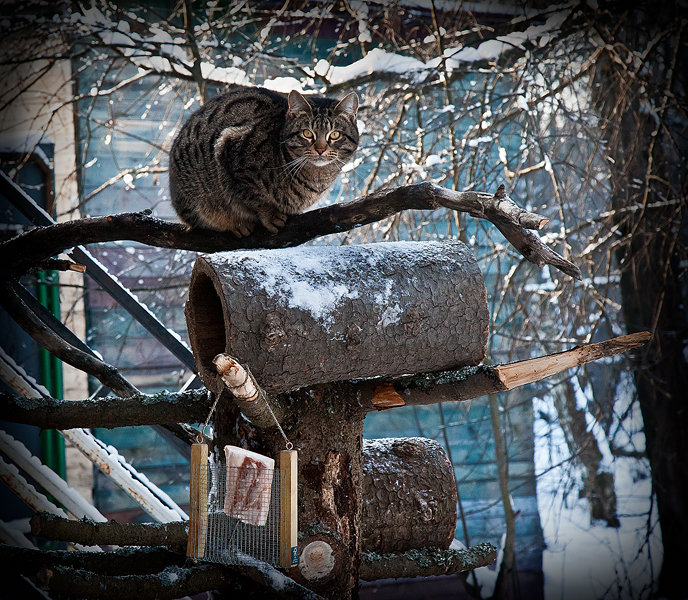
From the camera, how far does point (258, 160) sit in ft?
6.81

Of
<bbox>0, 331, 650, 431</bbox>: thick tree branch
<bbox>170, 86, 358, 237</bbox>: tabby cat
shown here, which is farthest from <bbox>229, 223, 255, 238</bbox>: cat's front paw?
<bbox>0, 331, 650, 431</bbox>: thick tree branch

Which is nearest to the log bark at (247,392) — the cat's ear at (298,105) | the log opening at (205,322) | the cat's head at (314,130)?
the log opening at (205,322)

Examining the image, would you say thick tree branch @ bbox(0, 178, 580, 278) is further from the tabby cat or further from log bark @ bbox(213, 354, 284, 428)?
log bark @ bbox(213, 354, 284, 428)

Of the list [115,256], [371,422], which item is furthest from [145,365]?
[371,422]

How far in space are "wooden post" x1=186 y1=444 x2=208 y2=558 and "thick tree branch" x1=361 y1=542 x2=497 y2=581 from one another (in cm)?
68

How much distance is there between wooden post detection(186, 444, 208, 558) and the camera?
131 cm

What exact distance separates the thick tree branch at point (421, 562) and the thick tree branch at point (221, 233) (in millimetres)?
976

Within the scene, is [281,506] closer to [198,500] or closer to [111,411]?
[198,500]

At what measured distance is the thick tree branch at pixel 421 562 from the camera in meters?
1.90

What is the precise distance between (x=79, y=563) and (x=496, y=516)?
3567 mm

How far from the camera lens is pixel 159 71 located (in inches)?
131

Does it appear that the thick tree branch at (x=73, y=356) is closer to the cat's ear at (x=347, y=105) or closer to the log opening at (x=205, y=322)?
the log opening at (x=205, y=322)

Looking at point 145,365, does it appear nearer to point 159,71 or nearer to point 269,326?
point 159,71

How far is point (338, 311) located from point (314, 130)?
0.86 metres
